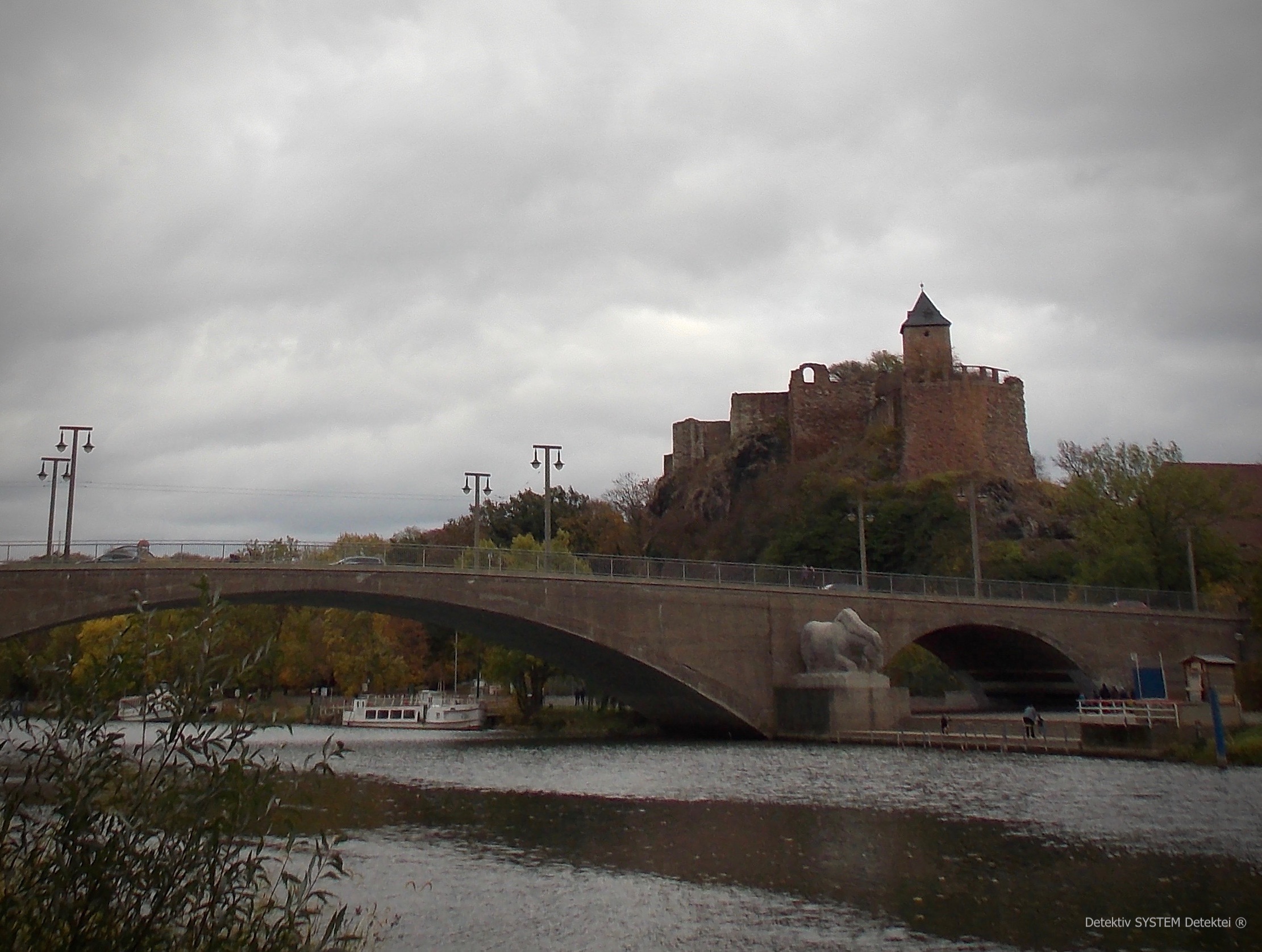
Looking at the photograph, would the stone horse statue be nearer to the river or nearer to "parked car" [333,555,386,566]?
the river

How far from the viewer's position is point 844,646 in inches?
1679

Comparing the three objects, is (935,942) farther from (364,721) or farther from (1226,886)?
(364,721)

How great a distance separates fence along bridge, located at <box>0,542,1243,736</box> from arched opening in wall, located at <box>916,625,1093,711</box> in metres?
0.23

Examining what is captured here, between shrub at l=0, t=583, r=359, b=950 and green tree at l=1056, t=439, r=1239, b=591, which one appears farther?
green tree at l=1056, t=439, r=1239, b=591

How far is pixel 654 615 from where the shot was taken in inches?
1666

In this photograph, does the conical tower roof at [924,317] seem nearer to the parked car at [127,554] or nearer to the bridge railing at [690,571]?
the bridge railing at [690,571]

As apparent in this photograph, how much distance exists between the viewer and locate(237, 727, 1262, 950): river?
466 inches

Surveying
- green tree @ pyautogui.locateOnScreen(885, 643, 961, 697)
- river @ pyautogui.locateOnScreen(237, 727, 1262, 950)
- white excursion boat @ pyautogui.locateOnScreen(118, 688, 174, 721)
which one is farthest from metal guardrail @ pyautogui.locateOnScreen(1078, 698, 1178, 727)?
white excursion boat @ pyautogui.locateOnScreen(118, 688, 174, 721)

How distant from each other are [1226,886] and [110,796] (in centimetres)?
1187

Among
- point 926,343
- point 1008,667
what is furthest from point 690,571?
point 926,343

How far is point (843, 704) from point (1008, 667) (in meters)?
21.1

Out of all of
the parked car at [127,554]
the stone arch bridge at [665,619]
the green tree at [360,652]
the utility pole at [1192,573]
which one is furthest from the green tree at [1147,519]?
the parked car at [127,554]

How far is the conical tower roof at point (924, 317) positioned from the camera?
80625 mm

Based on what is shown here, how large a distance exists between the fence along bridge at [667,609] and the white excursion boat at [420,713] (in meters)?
12.1
